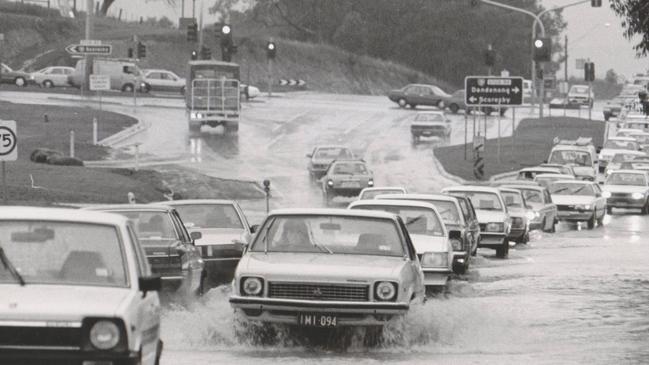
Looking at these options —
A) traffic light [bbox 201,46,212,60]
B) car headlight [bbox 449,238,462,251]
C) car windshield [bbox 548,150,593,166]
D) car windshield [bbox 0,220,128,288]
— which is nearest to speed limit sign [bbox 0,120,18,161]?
car headlight [bbox 449,238,462,251]

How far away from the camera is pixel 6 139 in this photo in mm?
27031

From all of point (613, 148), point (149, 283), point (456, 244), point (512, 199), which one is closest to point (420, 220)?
point (456, 244)

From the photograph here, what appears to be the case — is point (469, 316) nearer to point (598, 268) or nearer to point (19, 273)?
point (19, 273)

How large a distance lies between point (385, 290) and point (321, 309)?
64cm

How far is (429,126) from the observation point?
77562mm

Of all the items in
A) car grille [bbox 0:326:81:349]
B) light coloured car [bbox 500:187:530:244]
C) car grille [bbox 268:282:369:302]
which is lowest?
light coloured car [bbox 500:187:530:244]

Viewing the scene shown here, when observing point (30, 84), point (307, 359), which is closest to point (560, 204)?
point (307, 359)

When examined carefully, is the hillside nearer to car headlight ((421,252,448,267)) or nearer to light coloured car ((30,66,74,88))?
light coloured car ((30,66,74,88))

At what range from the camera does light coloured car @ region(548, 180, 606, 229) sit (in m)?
44.1

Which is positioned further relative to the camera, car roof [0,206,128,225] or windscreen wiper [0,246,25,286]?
car roof [0,206,128,225]

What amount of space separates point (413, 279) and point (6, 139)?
13.4m

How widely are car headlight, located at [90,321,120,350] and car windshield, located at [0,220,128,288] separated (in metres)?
0.74

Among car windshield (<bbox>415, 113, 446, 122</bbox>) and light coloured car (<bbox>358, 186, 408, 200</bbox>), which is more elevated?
car windshield (<bbox>415, 113, 446, 122</bbox>)

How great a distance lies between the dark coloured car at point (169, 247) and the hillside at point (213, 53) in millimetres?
89611
